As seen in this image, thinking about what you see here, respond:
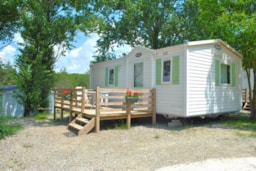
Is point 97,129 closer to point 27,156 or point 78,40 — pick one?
point 27,156

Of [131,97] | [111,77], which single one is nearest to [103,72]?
[111,77]

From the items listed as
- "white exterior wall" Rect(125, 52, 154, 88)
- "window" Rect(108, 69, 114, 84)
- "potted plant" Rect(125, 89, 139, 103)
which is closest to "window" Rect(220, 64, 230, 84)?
"white exterior wall" Rect(125, 52, 154, 88)

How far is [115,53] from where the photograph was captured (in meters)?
19.3

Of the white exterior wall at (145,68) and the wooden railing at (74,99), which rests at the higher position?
the white exterior wall at (145,68)

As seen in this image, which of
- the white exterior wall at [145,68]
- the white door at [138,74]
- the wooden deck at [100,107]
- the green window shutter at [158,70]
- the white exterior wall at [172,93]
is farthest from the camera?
the white door at [138,74]

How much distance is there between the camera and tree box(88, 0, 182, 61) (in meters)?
17.0

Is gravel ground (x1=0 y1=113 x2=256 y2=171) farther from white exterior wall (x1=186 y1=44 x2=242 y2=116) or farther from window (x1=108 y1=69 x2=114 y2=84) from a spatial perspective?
window (x1=108 y1=69 x2=114 y2=84)

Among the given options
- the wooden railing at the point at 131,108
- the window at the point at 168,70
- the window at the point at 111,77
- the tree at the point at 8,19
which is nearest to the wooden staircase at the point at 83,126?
the wooden railing at the point at 131,108

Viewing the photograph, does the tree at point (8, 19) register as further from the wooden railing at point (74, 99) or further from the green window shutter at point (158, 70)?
the green window shutter at point (158, 70)

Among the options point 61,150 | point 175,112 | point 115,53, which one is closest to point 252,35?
point 175,112

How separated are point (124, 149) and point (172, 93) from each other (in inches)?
135

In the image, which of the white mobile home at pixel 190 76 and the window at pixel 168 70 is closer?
the white mobile home at pixel 190 76

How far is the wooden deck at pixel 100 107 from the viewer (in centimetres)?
746

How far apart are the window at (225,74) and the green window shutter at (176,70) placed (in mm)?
2304
